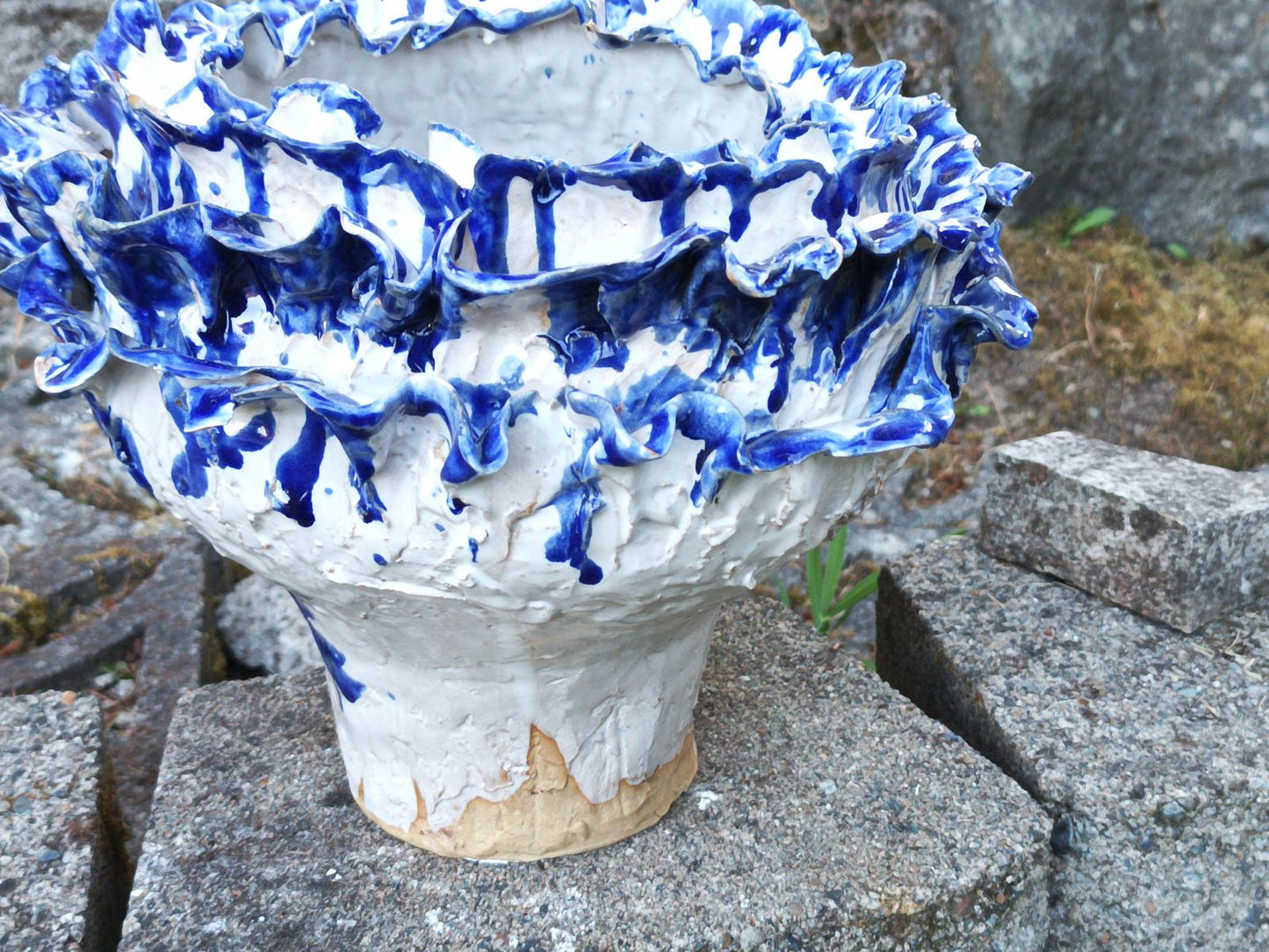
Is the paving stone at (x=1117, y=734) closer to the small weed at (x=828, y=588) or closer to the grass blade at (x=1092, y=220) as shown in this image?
the small weed at (x=828, y=588)

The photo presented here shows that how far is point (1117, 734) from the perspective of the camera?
1173 mm

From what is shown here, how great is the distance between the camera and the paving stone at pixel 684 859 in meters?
0.96

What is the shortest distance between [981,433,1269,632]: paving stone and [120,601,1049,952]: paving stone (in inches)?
11.6

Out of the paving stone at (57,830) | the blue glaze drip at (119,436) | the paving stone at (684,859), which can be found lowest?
the paving stone at (57,830)

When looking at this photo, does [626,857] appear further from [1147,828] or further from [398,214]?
[398,214]

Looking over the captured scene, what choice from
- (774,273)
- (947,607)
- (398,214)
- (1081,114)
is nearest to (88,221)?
(398,214)

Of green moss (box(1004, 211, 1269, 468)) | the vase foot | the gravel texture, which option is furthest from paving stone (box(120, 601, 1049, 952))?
green moss (box(1004, 211, 1269, 468))

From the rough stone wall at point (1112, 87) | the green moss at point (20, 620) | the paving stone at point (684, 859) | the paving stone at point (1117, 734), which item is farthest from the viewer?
the rough stone wall at point (1112, 87)

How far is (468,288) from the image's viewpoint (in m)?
0.67

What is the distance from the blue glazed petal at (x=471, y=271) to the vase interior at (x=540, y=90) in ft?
0.63

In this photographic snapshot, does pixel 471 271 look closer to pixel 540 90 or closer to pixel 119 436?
pixel 119 436

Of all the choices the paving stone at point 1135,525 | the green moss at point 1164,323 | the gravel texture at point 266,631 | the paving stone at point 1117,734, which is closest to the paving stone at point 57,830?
the gravel texture at point 266,631

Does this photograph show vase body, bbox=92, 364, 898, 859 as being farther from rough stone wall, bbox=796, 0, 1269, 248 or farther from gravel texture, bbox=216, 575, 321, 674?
rough stone wall, bbox=796, 0, 1269, 248

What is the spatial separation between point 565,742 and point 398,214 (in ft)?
1.58
